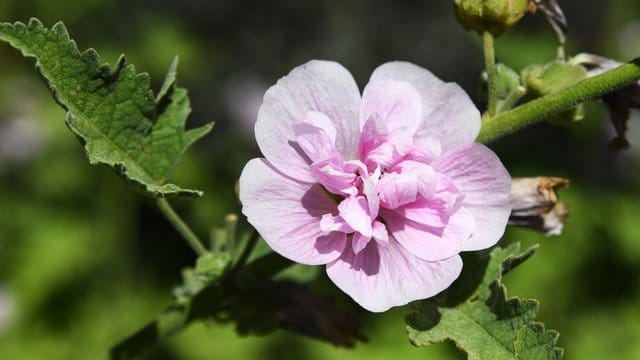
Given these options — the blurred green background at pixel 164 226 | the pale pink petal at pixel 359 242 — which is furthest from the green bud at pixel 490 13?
the blurred green background at pixel 164 226

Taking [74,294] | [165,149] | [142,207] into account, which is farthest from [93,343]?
[165,149]

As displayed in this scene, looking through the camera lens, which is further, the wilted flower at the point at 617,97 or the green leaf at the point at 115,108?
the wilted flower at the point at 617,97

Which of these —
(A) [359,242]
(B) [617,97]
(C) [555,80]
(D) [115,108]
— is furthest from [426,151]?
(D) [115,108]

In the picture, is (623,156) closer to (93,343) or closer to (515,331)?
(93,343)

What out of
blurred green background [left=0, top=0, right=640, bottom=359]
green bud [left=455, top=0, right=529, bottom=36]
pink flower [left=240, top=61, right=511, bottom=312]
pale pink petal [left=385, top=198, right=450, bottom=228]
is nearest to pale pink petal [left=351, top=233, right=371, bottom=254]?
pink flower [left=240, top=61, right=511, bottom=312]

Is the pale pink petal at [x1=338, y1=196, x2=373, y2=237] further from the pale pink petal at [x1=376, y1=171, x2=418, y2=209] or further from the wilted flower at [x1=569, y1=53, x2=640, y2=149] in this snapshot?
the wilted flower at [x1=569, y1=53, x2=640, y2=149]

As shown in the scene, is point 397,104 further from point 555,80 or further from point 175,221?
point 175,221

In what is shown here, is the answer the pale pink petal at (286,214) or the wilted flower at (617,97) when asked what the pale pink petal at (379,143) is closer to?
the pale pink petal at (286,214)
